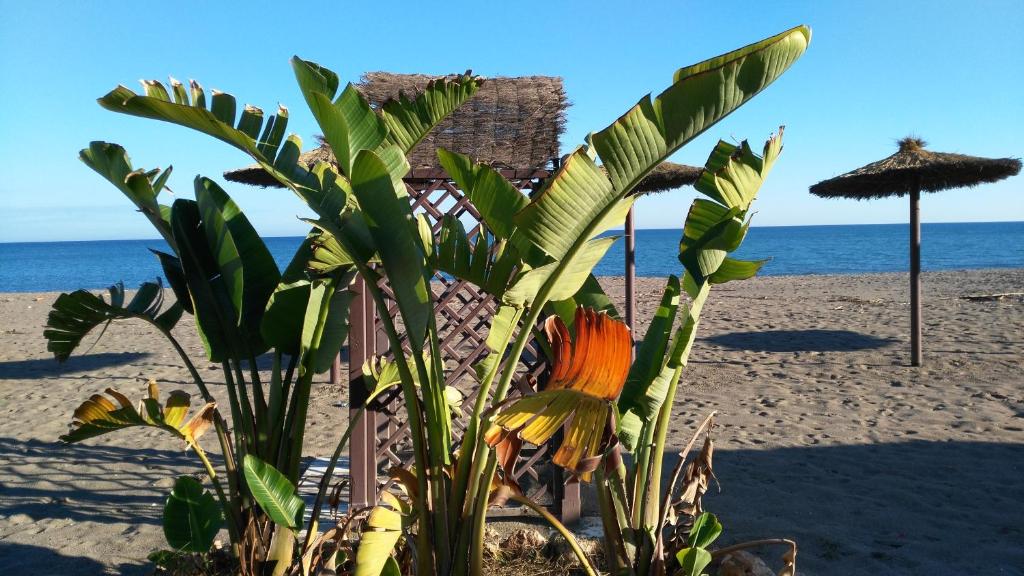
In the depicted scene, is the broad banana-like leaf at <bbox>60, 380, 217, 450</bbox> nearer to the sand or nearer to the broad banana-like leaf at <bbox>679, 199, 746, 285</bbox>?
the sand

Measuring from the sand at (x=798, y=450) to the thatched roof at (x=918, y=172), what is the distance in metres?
2.11

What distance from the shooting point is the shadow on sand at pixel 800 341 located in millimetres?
9452

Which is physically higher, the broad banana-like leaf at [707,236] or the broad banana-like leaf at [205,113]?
the broad banana-like leaf at [205,113]

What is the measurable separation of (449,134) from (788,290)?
52.5ft

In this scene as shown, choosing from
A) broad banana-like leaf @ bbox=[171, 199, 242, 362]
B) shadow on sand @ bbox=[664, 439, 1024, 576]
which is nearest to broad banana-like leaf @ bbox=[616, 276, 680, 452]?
shadow on sand @ bbox=[664, 439, 1024, 576]

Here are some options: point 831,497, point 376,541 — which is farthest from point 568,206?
point 831,497

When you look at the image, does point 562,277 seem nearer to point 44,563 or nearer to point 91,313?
point 91,313

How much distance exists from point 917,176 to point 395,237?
8271 millimetres

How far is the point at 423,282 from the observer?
2.37 meters

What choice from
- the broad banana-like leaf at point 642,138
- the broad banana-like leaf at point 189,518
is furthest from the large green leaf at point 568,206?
the broad banana-like leaf at point 189,518

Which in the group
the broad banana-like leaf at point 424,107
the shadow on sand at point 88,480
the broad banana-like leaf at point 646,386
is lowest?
the shadow on sand at point 88,480

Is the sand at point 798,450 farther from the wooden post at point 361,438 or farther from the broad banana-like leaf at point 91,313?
the broad banana-like leaf at point 91,313

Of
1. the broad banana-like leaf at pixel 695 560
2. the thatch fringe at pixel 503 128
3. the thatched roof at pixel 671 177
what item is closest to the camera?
the broad banana-like leaf at pixel 695 560

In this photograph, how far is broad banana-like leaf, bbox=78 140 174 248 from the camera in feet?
8.67
